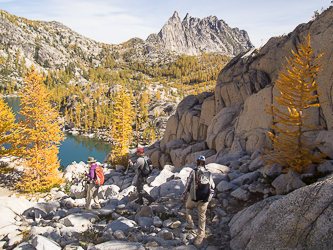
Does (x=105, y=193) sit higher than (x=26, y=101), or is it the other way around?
(x=26, y=101)

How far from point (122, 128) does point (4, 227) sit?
2574 centimetres

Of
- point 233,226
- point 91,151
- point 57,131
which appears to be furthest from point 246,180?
point 91,151

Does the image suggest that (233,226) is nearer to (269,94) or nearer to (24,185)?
(269,94)

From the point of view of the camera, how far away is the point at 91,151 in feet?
242

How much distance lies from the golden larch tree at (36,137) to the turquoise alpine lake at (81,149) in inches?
1512

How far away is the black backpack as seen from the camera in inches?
235

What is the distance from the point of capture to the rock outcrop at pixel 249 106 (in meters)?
11.6

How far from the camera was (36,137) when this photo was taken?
20688 millimetres

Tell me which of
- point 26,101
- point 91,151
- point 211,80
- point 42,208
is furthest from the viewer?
point 211,80

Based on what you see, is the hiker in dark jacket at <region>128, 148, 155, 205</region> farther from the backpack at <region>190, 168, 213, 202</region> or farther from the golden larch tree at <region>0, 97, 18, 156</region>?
the golden larch tree at <region>0, 97, 18, 156</region>

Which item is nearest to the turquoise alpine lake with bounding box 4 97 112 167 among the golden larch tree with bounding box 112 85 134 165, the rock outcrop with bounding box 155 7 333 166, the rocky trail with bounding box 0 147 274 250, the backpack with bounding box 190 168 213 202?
the golden larch tree with bounding box 112 85 134 165

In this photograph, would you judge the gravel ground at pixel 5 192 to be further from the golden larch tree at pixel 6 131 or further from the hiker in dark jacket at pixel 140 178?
the hiker in dark jacket at pixel 140 178

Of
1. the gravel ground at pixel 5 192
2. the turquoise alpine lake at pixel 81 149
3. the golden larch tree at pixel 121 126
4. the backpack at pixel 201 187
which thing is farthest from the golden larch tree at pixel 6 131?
the turquoise alpine lake at pixel 81 149

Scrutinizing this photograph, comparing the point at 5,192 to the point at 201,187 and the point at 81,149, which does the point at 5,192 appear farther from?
the point at 81,149
